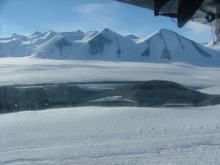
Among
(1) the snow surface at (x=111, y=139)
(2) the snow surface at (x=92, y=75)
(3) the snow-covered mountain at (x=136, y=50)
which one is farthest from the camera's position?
(3) the snow-covered mountain at (x=136, y=50)

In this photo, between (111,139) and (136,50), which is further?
(136,50)

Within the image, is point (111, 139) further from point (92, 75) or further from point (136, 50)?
point (136, 50)

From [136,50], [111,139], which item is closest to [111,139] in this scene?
[111,139]

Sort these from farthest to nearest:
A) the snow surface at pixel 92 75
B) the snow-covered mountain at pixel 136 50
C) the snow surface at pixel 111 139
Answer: the snow-covered mountain at pixel 136 50 → the snow surface at pixel 92 75 → the snow surface at pixel 111 139

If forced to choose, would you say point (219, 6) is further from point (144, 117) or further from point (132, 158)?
point (144, 117)

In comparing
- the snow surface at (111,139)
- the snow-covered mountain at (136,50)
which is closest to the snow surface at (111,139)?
the snow surface at (111,139)

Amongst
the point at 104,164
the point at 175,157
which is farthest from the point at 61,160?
the point at 175,157

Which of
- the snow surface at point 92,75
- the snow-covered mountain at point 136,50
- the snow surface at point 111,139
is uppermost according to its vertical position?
the snow-covered mountain at point 136,50

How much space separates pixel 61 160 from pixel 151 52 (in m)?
60.5

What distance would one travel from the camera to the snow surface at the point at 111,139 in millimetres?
3139

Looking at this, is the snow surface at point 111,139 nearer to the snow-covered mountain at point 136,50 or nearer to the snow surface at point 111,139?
the snow surface at point 111,139

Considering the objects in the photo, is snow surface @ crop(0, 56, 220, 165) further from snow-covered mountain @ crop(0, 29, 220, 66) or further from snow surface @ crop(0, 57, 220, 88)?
snow-covered mountain @ crop(0, 29, 220, 66)

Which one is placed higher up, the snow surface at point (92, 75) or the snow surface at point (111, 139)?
the snow surface at point (92, 75)

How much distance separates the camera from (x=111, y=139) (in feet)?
12.4
